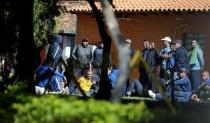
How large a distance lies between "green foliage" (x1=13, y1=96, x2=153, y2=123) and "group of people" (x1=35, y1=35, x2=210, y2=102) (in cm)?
772

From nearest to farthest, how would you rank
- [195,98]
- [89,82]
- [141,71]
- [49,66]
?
[195,98] < [49,66] < [89,82] < [141,71]

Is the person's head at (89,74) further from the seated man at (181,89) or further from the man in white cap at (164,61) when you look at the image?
the man in white cap at (164,61)

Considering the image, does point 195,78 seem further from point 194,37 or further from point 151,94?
point 194,37

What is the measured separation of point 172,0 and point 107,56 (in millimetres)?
13872

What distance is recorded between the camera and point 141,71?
17.0 m

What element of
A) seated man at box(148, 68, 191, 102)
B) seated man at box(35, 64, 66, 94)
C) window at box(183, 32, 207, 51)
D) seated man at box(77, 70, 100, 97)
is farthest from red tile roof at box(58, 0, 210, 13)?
seated man at box(148, 68, 191, 102)

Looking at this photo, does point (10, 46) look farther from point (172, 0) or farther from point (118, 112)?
point (172, 0)

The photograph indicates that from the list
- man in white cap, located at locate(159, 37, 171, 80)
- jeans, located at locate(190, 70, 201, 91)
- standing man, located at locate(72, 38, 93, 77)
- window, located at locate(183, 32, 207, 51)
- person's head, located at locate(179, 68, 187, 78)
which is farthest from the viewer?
window, located at locate(183, 32, 207, 51)

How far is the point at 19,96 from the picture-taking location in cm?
666

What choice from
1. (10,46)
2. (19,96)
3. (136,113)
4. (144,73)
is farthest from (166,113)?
(144,73)

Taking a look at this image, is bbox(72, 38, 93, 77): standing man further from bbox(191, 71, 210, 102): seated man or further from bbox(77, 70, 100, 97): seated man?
bbox(191, 71, 210, 102): seated man

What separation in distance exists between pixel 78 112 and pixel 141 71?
11660 mm

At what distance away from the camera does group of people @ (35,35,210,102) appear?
47.9ft

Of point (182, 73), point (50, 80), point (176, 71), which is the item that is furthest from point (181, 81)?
point (50, 80)
